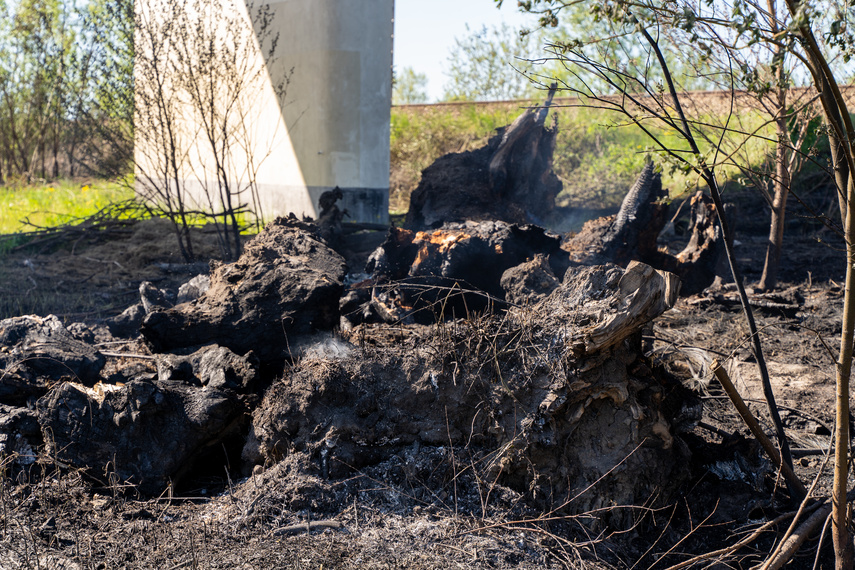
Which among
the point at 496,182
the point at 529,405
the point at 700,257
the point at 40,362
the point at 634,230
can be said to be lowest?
the point at 40,362

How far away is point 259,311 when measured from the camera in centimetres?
417

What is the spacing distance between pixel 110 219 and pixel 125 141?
1651 mm

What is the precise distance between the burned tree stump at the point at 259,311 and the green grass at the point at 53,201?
6.80 m

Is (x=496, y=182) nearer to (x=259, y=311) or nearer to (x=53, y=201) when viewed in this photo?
(x=259, y=311)

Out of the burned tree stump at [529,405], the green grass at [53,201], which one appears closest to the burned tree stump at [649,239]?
the burned tree stump at [529,405]

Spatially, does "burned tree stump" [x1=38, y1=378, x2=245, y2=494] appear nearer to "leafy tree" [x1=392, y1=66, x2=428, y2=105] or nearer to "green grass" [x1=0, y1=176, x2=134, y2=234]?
"green grass" [x1=0, y1=176, x2=134, y2=234]

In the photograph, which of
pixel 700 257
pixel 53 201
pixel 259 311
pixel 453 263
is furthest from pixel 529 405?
pixel 53 201

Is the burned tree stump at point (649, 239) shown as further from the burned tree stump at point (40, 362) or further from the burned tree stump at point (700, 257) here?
the burned tree stump at point (40, 362)

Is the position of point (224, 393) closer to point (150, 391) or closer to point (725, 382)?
point (150, 391)

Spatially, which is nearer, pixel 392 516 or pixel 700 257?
pixel 392 516

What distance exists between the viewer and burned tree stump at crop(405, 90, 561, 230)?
8.42 metres

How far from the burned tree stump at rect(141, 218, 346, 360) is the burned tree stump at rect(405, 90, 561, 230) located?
390cm

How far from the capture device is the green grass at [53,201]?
10523 millimetres

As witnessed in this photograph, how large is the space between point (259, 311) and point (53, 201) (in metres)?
11.1
